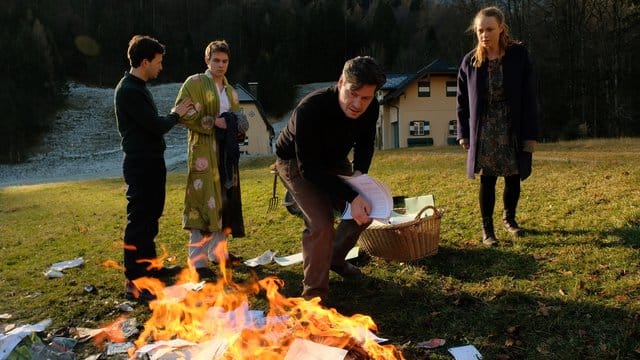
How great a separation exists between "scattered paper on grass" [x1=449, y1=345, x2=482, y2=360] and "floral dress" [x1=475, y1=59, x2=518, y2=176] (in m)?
2.27

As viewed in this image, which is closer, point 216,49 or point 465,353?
point 465,353

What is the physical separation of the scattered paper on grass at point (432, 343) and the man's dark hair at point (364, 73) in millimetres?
1628

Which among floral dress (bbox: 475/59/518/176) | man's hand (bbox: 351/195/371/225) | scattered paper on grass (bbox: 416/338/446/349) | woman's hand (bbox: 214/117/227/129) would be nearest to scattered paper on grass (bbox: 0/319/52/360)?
woman's hand (bbox: 214/117/227/129)

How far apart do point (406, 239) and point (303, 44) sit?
2971 inches

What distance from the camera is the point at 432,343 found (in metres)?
3.20

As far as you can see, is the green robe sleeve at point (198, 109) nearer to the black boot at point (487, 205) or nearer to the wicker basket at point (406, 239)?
the wicker basket at point (406, 239)

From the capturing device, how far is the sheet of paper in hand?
329 cm

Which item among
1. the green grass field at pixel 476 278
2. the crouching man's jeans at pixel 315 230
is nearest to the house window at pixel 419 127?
the green grass field at pixel 476 278

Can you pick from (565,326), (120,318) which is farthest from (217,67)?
(565,326)

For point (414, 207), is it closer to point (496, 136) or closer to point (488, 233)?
point (488, 233)

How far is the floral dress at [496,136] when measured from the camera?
487cm

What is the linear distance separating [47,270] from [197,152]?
2.34 m

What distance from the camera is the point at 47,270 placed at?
564 centimetres

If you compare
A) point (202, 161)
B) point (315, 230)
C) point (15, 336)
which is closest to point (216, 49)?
point (202, 161)
